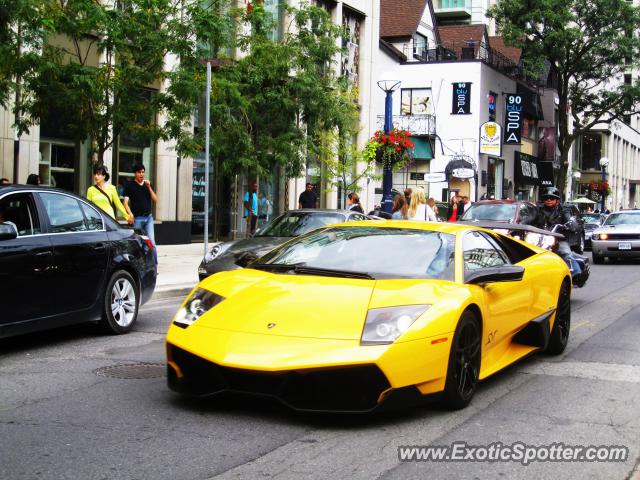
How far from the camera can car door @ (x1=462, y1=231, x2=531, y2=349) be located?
20.5 feet

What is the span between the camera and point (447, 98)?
47188 mm

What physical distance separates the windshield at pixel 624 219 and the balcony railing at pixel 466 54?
23281 millimetres

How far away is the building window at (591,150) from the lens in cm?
8306

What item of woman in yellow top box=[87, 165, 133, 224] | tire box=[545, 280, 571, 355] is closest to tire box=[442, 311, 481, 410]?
tire box=[545, 280, 571, 355]

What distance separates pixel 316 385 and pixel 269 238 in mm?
8494

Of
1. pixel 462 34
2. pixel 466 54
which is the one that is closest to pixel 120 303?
pixel 466 54

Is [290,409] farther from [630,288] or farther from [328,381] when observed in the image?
[630,288]

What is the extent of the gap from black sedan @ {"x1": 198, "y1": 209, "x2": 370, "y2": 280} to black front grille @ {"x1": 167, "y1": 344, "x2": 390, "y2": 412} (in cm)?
700

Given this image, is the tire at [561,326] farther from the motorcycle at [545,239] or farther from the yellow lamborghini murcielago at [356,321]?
the motorcycle at [545,239]

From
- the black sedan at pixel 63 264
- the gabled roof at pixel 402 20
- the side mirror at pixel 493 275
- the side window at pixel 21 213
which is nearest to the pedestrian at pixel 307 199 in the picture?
the black sedan at pixel 63 264

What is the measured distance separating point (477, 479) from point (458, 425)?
1.00 meters

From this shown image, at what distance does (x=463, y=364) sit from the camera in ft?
18.7

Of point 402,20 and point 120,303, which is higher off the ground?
point 402,20

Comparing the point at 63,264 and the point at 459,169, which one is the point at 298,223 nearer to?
the point at 63,264
